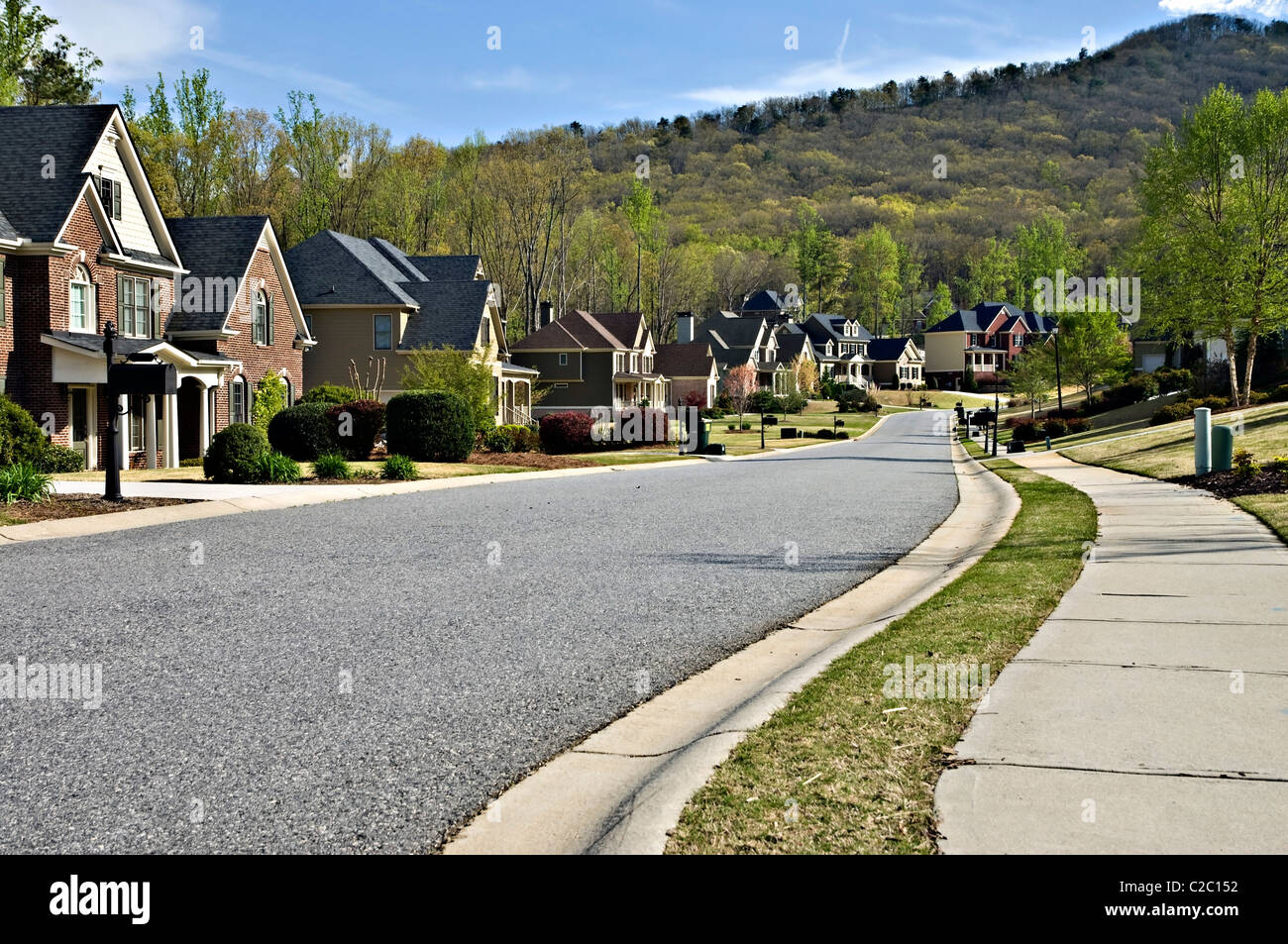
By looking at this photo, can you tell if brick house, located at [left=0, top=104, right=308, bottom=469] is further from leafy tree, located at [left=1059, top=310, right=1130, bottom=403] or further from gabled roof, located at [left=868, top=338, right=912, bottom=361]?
gabled roof, located at [left=868, top=338, right=912, bottom=361]

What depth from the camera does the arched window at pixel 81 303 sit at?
93.6 ft

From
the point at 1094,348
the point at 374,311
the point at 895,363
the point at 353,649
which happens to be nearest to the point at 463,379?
the point at 374,311

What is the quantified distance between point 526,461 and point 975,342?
4529 inches

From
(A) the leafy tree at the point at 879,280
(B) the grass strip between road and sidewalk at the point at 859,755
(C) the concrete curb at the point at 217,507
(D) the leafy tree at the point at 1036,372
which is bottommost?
(B) the grass strip between road and sidewalk at the point at 859,755

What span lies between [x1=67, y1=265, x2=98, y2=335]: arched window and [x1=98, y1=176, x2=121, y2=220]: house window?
232 centimetres

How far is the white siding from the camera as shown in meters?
29.9

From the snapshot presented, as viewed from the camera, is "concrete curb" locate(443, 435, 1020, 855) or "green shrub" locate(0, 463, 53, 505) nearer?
"concrete curb" locate(443, 435, 1020, 855)

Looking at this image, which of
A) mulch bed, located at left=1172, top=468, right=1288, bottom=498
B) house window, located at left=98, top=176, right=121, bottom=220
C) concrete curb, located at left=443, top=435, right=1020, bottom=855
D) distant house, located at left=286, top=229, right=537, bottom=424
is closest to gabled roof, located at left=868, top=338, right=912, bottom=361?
distant house, located at left=286, top=229, right=537, bottom=424

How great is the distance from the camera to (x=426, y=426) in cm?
2995

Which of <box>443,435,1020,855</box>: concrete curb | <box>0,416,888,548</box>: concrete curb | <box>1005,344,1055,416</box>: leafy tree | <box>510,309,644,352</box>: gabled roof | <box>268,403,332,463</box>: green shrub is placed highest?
<box>510,309,644,352</box>: gabled roof

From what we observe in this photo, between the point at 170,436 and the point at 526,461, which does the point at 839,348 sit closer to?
the point at 526,461

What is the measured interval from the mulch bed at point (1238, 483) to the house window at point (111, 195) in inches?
1124

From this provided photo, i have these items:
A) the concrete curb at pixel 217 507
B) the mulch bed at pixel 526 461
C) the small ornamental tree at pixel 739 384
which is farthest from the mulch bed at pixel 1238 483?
the small ornamental tree at pixel 739 384

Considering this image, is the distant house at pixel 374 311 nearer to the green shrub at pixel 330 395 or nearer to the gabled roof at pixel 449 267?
the gabled roof at pixel 449 267
